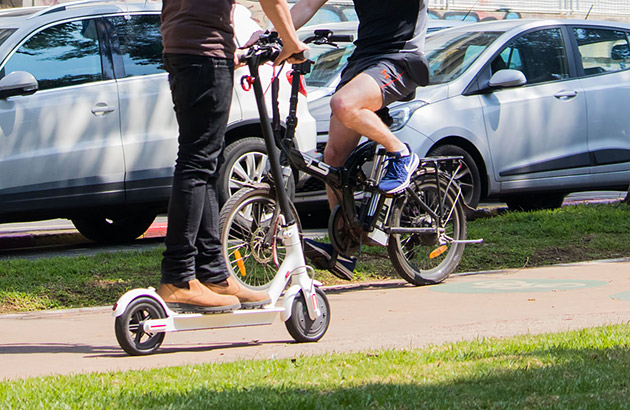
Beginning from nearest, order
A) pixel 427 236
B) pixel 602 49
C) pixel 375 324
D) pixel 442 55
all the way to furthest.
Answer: pixel 375 324 → pixel 427 236 → pixel 442 55 → pixel 602 49

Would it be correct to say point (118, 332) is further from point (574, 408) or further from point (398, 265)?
point (398, 265)

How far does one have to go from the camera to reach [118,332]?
4461 millimetres

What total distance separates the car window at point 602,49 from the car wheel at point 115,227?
14.9 feet

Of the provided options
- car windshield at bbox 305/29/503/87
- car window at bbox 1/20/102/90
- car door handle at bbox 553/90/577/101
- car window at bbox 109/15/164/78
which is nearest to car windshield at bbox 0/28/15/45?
car window at bbox 1/20/102/90

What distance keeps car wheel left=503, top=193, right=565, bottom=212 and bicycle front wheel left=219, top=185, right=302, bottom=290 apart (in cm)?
588

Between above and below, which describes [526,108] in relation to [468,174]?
above

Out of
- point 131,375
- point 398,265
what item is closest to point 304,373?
point 131,375

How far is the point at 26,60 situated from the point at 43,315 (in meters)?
3.05

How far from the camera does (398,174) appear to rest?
636cm

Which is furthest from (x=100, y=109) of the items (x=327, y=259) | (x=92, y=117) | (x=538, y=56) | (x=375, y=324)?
(x=538, y=56)

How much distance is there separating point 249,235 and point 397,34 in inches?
58.4

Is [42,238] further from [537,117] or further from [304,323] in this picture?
[304,323]

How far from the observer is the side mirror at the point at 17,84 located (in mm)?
8016

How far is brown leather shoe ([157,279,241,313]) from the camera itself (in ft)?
15.4
